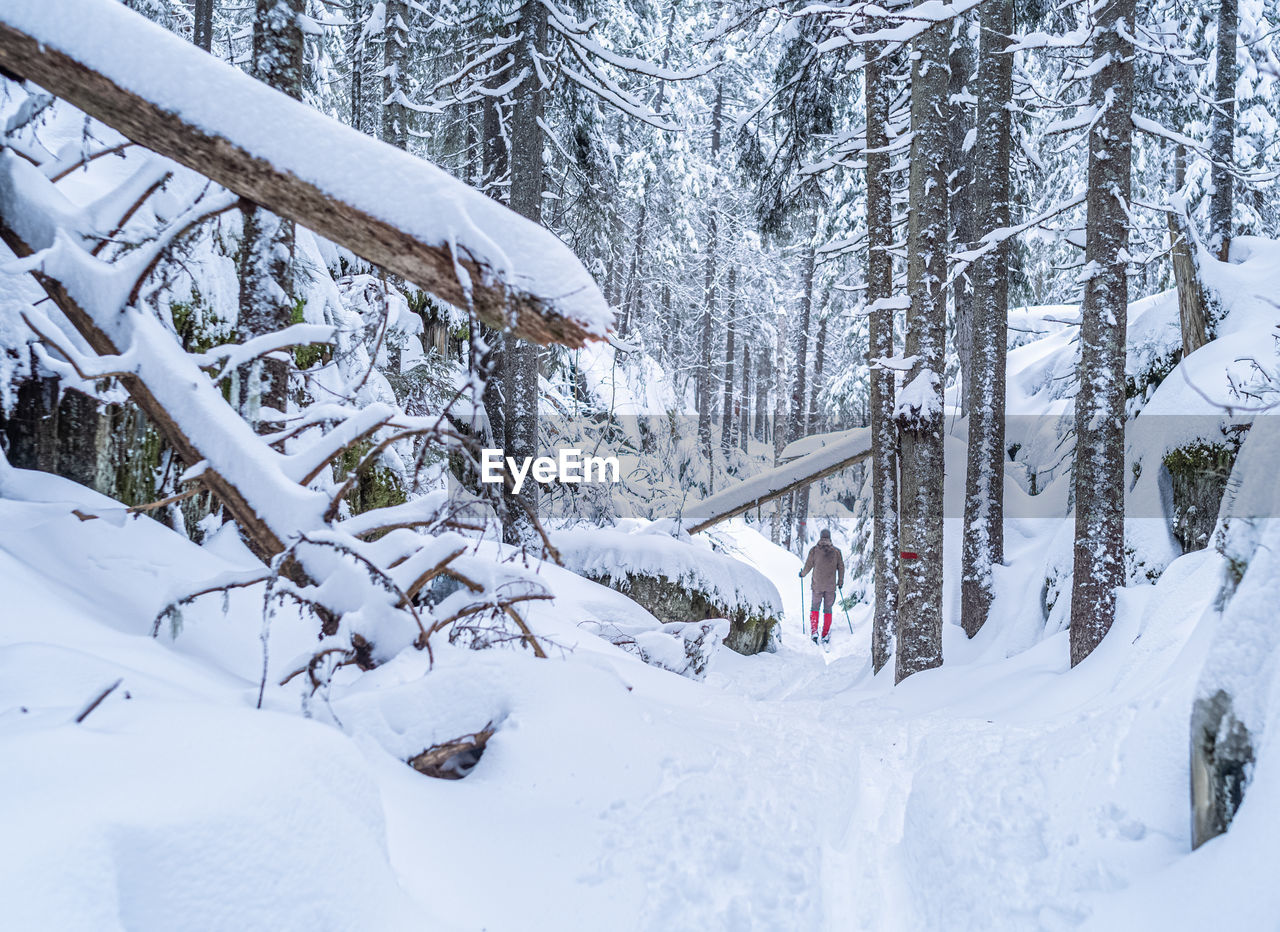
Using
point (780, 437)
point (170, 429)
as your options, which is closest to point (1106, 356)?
point (170, 429)

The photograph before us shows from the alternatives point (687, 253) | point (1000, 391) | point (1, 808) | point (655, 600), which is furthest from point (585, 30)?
point (687, 253)

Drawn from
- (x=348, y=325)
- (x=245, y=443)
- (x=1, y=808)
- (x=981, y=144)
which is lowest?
(x=1, y=808)

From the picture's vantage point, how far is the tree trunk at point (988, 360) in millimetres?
8547

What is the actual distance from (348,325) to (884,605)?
7098mm

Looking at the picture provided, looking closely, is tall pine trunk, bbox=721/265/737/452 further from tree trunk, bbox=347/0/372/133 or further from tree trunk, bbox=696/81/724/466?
tree trunk, bbox=347/0/372/133

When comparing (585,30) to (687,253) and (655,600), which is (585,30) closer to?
(655,600)

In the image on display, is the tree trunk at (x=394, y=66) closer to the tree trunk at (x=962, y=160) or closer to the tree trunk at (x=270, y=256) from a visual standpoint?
the tree trunk at (x=270, y=256)

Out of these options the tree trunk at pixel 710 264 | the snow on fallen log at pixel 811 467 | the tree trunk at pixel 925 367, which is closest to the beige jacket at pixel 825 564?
the snow on fallen log at pixel 811 467

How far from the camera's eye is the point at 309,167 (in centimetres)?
270

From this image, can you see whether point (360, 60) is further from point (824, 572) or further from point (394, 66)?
point (824, 572)

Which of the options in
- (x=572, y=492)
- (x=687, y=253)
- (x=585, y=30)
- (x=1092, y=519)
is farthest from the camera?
(x=687, y=253)

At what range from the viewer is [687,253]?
2911 centimetres

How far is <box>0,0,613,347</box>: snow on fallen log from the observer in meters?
2.63

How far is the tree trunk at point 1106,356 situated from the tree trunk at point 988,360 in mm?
2600
